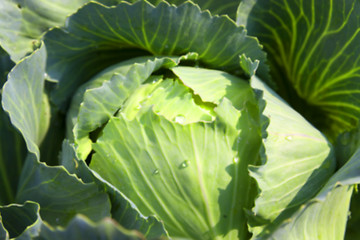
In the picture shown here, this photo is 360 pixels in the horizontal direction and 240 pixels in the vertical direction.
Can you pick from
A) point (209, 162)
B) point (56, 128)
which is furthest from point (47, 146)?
point (209, 162)

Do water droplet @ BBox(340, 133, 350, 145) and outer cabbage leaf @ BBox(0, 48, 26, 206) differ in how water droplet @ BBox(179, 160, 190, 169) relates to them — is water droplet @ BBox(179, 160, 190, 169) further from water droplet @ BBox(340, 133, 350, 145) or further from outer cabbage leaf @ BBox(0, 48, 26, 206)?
outer cabbage leaf @ BBox(0, 48, 26, 206)

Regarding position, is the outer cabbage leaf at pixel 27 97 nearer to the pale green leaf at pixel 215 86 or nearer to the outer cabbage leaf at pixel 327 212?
the pale green leaf at pixel 215 86

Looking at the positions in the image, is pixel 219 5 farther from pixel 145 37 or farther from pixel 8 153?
pixel 8 153

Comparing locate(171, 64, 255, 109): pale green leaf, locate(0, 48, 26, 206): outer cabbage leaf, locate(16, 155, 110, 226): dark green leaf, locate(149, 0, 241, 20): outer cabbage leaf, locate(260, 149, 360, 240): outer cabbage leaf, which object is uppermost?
locate(149, 0, 241, 20): outer cabbage leaf

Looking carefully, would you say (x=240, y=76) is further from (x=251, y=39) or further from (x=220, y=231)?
(x=220, y=231)

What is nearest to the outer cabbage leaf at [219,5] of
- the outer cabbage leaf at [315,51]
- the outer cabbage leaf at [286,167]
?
the outer cabbage leaf at [315,51]

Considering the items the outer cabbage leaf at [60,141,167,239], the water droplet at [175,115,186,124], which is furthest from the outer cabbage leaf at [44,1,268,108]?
the outer cabbage leaf at [60,141,167,239]
